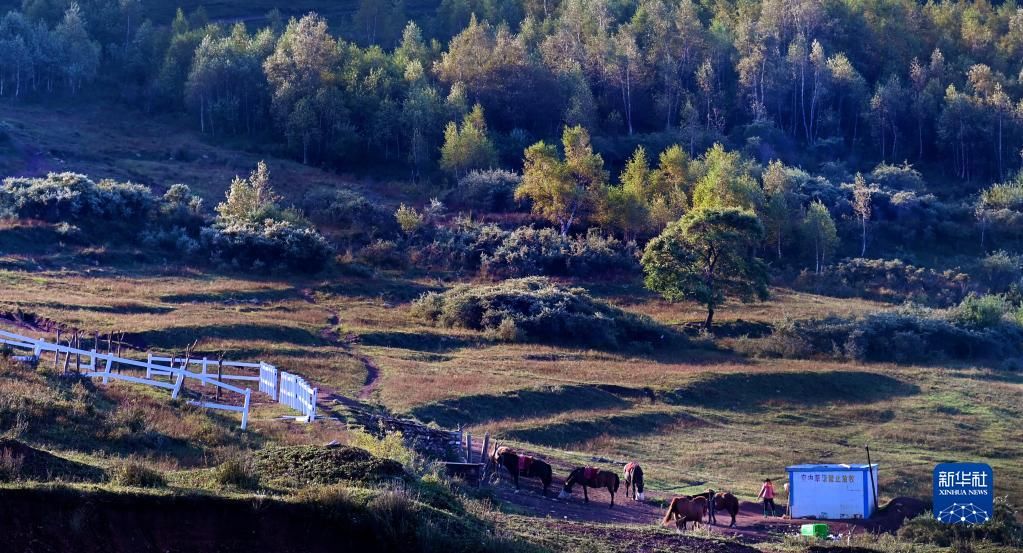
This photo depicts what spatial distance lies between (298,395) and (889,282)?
2117 inches

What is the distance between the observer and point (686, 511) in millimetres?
25750

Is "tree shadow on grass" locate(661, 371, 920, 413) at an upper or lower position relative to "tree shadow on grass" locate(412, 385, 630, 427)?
lower

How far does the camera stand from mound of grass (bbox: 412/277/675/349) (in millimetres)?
55844

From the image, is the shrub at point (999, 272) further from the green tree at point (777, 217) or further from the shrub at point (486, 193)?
the shrub at point (486, 193)

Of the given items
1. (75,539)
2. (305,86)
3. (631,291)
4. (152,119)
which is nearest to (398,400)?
(75,539)

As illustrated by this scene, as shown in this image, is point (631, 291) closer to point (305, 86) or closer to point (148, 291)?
point (148, 291)

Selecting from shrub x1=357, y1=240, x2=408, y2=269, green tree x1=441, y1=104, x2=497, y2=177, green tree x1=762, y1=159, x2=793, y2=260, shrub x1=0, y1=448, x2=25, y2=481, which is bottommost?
shrub x1=357, y1=240, x2=408, y2=269

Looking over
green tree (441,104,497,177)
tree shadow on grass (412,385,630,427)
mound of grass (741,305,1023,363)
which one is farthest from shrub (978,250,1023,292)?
tree shadow on grass (412,385,630,427)

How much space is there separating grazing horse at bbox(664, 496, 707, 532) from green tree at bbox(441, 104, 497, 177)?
64578 mm

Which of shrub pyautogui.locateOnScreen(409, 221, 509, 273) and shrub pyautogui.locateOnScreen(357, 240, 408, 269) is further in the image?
shrub pyautogui.locateOnScreen(409, 221, 509, 273)

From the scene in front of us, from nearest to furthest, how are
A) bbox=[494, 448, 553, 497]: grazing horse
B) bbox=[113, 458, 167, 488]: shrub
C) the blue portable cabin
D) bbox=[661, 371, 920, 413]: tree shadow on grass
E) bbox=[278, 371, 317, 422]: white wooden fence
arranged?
bbox=[113, 458, 167, 488]: shrub < bbox=[494, 448, 553, 497]: grazing horse < the blue portable cabin < bbox=[278, 371, 317, 422]: white wooden fence < bbox=[661, 371, 920, 413]: tree shadow on grass

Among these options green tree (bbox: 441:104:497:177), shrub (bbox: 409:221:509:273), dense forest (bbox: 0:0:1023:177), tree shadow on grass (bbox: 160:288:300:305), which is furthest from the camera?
dense forest (bbox: 0:0:1023:177)

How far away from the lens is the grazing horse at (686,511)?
2569 centimetres

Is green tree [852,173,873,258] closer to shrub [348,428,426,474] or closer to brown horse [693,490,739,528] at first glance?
brown horse [693,490,739,528]
